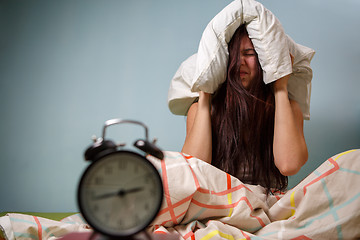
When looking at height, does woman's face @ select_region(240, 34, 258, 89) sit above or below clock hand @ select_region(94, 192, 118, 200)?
above

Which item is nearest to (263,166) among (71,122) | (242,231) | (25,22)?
(242,231)

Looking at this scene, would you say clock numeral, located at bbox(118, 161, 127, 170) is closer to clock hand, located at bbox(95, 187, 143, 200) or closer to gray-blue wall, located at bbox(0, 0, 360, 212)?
clock hand, located at bbox(95, 187, 143, 200)

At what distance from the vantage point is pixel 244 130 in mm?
1342

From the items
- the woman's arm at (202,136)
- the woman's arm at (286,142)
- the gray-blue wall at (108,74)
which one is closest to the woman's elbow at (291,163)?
the woman's arm at (286,142)

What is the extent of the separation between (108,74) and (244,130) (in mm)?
986

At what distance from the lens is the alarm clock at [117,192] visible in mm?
384

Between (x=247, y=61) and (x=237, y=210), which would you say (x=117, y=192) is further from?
(x=247, y=61)

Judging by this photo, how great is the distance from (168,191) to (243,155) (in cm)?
62

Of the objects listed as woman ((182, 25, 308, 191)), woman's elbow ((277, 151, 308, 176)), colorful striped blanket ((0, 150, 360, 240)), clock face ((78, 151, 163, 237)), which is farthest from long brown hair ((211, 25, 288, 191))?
clock face ((78, 151, 163, 237))

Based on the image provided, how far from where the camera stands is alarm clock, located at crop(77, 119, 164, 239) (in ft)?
1.26

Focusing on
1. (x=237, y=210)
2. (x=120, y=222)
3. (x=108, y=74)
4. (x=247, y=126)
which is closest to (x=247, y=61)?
(x=247, y=126)

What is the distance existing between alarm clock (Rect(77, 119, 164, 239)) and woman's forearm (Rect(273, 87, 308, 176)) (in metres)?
0.91

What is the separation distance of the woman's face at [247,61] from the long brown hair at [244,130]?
2cm

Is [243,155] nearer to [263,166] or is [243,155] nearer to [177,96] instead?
[263,166]
